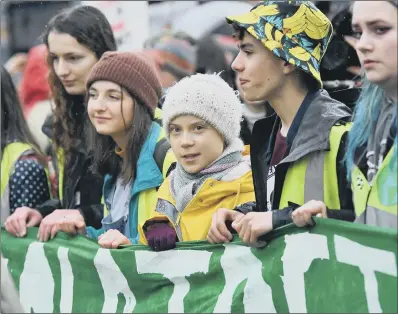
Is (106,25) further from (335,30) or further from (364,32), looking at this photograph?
(364,32)

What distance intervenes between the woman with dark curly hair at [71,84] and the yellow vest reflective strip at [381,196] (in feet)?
9.05

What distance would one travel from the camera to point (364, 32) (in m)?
5.03

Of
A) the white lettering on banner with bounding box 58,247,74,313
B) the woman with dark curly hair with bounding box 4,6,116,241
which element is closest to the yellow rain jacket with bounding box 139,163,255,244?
the white lettering on banner with bounding box 58,247,74,313

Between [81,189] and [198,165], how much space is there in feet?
4.98

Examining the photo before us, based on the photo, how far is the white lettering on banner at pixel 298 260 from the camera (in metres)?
5.27

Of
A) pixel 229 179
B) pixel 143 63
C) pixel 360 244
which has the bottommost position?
pixel 360 244

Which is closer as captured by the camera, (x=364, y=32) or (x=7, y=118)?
(x=364, y=32)

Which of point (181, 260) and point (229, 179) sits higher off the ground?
point (229, 179)

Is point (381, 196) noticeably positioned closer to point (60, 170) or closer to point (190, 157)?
point (190, 157)

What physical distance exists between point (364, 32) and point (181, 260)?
1642 mm

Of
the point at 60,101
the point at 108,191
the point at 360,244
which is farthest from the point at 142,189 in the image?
the point at 360,244

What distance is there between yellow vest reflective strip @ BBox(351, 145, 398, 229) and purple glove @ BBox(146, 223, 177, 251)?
126 centimetres

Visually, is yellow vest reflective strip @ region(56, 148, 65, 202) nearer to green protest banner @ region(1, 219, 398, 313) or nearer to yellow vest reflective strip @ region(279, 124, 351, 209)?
green protest banner @ region(1, 219, 398, 313)

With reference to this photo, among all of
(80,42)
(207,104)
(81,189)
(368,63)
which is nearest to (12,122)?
(80,42)
